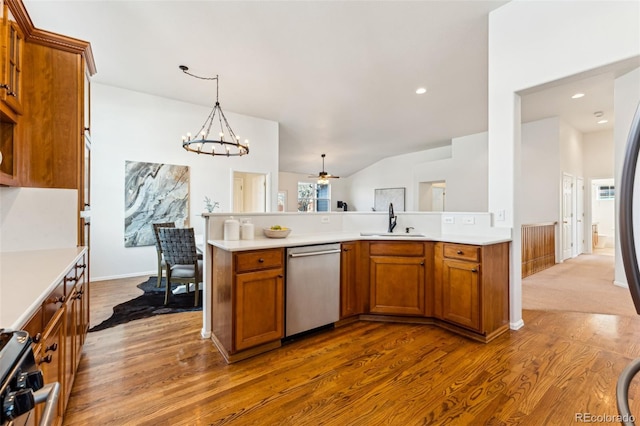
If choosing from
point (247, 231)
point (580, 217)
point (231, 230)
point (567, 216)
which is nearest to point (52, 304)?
point (231, 230)

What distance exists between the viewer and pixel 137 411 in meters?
1.64

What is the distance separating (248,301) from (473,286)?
193 centimetres

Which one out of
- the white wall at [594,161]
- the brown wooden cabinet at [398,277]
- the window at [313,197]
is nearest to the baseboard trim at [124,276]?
the brown wooden cabinet at [398,277]

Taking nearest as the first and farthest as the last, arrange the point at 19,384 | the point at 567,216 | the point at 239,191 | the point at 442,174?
the point at 19,384 < the point at 567,216 < the point at 239,191 < the point at 442,174

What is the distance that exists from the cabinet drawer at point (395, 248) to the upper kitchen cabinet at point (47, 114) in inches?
99.7

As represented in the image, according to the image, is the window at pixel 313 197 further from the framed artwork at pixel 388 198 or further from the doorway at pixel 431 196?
the doorway at pixel 431 196

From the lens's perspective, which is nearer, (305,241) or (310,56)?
(305,241)

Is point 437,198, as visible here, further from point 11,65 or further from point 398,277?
point 11,65

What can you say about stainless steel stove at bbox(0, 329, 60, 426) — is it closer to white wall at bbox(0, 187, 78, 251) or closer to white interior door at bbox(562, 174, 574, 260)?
white wall at bbox(0, 187, 78, 251)

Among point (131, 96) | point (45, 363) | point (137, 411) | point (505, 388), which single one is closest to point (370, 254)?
point (505, 388)

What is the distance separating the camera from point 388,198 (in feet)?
31.2

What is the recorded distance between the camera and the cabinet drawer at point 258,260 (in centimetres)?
216

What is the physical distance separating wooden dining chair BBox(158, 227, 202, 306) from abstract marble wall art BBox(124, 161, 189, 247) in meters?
1.82

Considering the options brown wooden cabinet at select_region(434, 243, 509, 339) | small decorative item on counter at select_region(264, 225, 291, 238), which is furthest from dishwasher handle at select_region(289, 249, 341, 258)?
brown wooden cabinet at select_region(434, 243, 509, 339)
